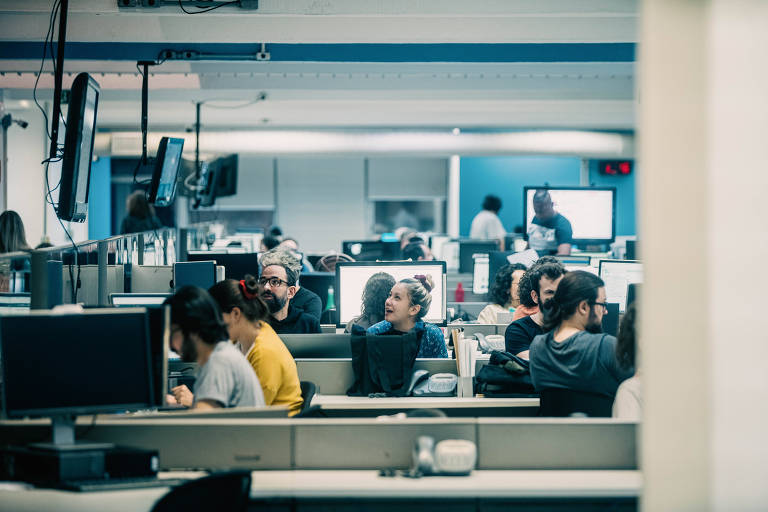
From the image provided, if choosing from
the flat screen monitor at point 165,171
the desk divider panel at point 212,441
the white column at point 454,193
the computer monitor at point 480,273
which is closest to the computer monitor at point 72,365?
the desk divider panel at point 212,441

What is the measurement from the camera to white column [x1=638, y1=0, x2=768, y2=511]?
215cm

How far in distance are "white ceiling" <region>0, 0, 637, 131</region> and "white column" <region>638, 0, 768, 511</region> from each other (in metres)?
3.32

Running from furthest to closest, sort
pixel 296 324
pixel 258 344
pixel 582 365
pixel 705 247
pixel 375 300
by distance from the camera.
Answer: pixel 296 324
pixel 375 300
pixel 582 365
pixel 258 344
pixel 705 247

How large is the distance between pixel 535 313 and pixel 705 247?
2644 mm

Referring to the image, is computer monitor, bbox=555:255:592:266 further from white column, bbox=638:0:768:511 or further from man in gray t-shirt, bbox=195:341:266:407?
white column, bbox=638:0:768:511

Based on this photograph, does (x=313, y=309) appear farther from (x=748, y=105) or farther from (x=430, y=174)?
(x=430, y=174)

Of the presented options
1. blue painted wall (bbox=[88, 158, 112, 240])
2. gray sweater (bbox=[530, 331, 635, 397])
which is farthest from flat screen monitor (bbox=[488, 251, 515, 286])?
blue painted wall (bbox=[88, 158, 112, 240])

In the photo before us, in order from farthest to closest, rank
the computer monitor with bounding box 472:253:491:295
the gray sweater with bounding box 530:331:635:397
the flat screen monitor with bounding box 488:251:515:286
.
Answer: the computer monitor with bounding box 472:253:491:295
the flat screen monitor with bounding box 488:251:515:286
the gray sweater with bounding box 530:331:635:397

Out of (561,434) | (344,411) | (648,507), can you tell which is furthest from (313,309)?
(648,507)

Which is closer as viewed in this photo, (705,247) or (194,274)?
(705,247)

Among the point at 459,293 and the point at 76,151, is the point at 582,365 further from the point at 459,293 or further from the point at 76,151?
the point at 459,293

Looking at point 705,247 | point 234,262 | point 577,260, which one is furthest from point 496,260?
point 705,247

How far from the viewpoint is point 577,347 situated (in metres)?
3.68

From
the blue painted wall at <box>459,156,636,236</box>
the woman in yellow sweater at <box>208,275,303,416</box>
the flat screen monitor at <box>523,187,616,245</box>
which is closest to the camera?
the woman in yellow sweater at <box>208,275,303,416</box>
